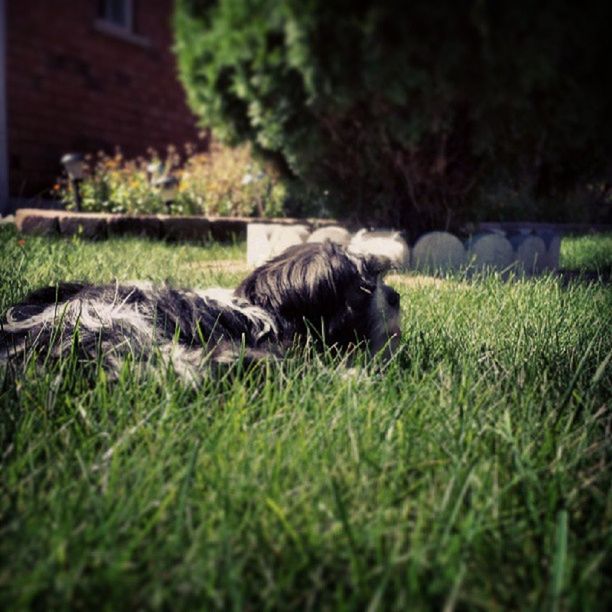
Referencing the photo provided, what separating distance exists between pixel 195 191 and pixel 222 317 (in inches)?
233

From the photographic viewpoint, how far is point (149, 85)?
Answer: 10328 millimetres

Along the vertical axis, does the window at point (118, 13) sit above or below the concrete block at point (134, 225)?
above

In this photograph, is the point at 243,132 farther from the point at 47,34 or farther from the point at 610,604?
the point at 47,34

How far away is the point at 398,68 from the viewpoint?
78.4 inches

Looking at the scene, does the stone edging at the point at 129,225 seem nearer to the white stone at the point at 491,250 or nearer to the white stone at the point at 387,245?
the white stone at the point at 387,245

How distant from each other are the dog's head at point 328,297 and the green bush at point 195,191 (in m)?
5.10

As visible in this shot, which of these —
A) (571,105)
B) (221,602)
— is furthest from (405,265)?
(221,602)

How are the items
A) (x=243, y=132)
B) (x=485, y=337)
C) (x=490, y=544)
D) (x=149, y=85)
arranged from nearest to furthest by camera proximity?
(x=490, y=544)
(x=485, y=337)
(x=243, y=132)
(x=149, y=85)

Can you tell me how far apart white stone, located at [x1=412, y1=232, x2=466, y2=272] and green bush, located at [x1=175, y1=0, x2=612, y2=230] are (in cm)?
77

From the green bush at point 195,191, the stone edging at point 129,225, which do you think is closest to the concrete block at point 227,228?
the stone edging at point 129,225

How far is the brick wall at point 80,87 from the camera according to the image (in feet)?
28.2

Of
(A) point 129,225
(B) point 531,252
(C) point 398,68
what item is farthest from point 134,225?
(C) point 398,68

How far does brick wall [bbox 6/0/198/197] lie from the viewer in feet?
28.2

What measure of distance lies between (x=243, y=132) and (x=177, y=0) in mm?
1918
